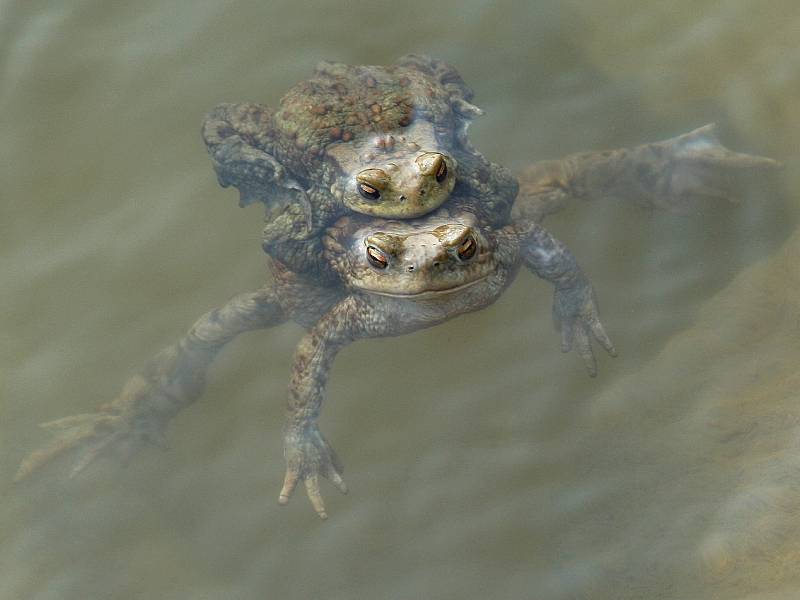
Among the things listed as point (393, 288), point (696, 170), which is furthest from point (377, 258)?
point (696, 170)

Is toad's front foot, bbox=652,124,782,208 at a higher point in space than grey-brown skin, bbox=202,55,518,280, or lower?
lower

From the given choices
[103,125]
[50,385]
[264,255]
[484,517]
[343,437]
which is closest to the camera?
[484,517]

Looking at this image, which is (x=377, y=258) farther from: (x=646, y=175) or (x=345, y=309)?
(x=646, y=175)

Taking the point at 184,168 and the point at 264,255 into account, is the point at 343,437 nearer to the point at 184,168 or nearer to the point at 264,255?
the point at 264,255

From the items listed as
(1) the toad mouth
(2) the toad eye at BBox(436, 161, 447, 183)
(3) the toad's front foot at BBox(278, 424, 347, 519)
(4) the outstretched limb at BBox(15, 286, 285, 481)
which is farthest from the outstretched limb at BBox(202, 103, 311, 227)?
(3) the toad's front foot at BBox(278, 424, 347, 519)

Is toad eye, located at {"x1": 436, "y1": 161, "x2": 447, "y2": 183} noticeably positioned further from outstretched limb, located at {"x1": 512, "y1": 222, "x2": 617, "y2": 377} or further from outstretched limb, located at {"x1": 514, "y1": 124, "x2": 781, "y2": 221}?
outstretched limb, located at {"x1": 514, "y1": 124, "x2": 781, "y2": 221}

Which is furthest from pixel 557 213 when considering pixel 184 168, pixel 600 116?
pixel 184 168

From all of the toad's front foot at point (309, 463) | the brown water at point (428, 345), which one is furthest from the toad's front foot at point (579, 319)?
the toad's front foot at point (309, 463)

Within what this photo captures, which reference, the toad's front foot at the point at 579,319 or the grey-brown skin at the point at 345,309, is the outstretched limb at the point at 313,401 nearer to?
the grey-brown skin at the point at 345,309
